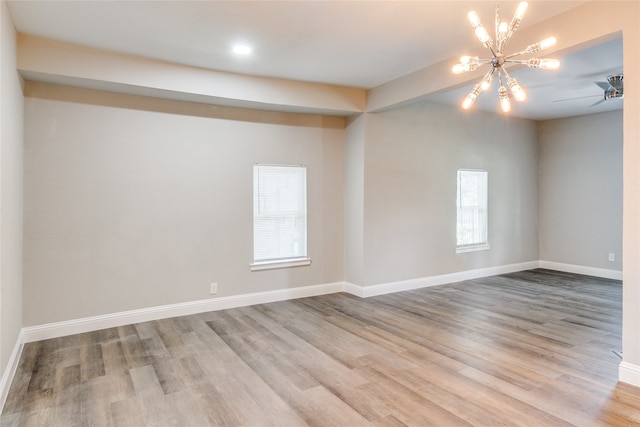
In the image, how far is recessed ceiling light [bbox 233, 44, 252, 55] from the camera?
373 centimetres

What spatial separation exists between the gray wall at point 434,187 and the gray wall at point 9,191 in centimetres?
378

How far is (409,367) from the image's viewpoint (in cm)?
317

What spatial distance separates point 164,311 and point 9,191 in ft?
6.81

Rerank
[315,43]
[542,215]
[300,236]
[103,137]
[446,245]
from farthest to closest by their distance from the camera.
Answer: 1. [542,215]
2. [446,245]
3. [300,236]
4. [103,137]
5. [315,43]

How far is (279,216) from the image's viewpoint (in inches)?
208

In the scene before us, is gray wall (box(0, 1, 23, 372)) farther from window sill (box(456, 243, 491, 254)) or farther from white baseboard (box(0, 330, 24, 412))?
window sill (box(456, 243, 491, 254))

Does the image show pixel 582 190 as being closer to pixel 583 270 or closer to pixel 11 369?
pixel 583 270

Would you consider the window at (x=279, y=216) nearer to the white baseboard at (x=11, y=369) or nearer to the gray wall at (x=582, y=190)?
the white baseboard at (x=11, y=369)

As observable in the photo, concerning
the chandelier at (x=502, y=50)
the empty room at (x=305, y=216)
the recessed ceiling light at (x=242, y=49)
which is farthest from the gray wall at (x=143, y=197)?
the chandelier at (x=502, y=50)

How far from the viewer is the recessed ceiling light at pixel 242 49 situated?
3.73 meters

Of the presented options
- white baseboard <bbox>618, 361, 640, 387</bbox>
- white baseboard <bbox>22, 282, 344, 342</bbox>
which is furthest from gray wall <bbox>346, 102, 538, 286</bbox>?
white baseboard <bbox>618, 361, 640, 387</bbox>

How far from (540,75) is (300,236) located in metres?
3.54

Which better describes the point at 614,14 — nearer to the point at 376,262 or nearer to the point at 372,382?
the point at 372,382

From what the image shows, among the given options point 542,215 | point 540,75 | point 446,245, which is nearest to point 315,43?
point 540,75
